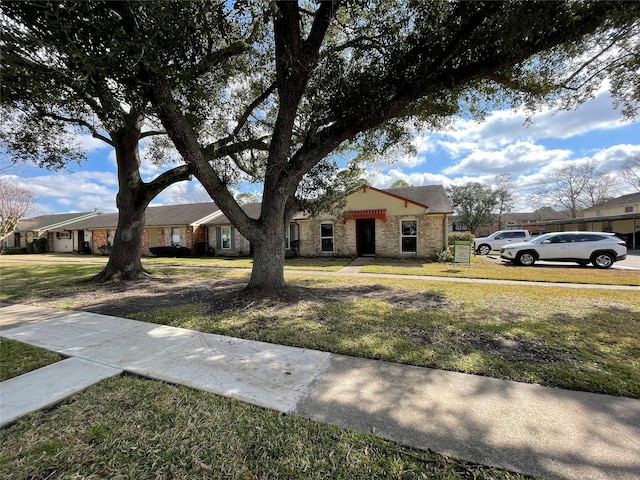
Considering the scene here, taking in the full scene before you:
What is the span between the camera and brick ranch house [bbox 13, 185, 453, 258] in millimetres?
15398

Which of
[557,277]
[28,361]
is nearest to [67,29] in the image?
[28,361]

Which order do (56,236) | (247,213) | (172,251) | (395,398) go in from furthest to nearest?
(56,236) → (247,213) → (172,251) → (395,398)

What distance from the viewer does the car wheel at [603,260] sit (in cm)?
1210

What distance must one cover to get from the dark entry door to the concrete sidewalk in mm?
14003

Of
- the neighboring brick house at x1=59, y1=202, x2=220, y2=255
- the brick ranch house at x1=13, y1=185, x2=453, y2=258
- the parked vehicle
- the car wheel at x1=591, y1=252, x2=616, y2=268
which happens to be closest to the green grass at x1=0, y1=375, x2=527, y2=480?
the brick ranch house at x1=13, y1=185, x2=453, y2=258

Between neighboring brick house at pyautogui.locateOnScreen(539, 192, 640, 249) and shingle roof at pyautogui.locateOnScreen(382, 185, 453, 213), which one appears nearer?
shingle roof at pyautogui.locateOnScreen(382, 185, 453, 213)

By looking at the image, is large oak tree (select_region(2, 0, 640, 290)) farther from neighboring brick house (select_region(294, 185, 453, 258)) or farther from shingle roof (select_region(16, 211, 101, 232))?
shingle roof (select_region(16, 211, 101, 232))

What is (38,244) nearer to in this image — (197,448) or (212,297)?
(212,297)

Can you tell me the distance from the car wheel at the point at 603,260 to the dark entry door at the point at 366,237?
10.1 meters

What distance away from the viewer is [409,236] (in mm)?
15773

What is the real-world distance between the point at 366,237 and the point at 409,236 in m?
2.94

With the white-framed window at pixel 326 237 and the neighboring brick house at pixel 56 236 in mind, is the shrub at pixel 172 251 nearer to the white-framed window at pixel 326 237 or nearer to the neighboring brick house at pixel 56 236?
the white-framed window at pixel 326 237

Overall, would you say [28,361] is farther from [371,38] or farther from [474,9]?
[474,9]

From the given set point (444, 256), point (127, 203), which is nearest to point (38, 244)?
point (127, 203)
